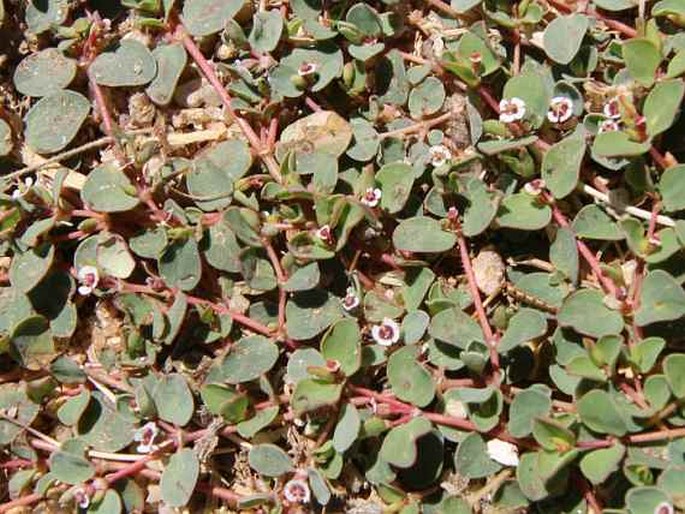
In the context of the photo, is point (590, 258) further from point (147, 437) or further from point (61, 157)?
point (61, 157)

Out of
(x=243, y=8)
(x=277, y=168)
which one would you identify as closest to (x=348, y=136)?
(x=277, y=168)

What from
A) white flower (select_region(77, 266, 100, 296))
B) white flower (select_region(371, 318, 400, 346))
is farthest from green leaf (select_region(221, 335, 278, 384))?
white flower (select_region(77, 266, 100, 296))

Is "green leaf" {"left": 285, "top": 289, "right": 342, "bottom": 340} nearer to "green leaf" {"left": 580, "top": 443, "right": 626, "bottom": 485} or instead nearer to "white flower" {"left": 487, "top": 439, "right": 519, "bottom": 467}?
"white flower" {"left": 487, "top": 439, "right": 519, "bottom": 467}

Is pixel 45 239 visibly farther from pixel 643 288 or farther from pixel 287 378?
pixel 643 288

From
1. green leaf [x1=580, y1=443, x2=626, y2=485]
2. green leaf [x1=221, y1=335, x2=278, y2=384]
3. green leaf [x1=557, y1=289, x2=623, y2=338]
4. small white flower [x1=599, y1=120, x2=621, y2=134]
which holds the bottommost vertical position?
green leaf [x1=580, y1=443, x2=626, y2=485]

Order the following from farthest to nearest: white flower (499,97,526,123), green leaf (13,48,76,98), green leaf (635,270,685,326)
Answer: green leaf (13,48,76,98)
white flower (499,97,526,123)
green leaf (635,270,685,326)

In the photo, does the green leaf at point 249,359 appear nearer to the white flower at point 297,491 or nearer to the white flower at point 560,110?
the white flower at point 297,491

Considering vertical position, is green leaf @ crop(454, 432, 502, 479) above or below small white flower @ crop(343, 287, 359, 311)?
below

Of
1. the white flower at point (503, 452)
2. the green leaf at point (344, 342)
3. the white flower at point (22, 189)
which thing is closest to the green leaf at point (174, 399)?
Result: the green leaf at point (344, 342)
